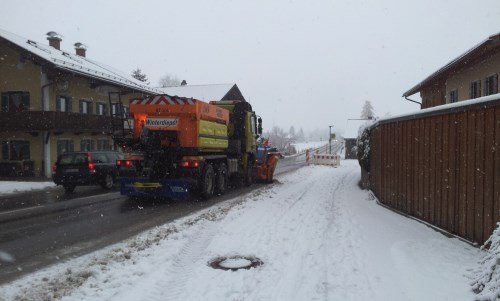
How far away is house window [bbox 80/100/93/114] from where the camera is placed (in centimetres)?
2766

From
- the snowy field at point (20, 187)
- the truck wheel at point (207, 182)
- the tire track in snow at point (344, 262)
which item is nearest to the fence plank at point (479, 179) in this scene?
the tire track in snow at point (344, 262)

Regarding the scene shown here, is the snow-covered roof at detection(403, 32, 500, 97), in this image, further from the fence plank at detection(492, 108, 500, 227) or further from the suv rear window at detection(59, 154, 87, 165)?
the suv rear window at detection(59, 154, 87, 165)

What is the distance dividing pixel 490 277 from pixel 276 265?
2.43 meters

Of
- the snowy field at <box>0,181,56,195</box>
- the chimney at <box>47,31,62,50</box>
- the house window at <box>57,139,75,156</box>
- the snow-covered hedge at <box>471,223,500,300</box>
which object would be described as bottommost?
the snowy field at <box>0,181,56,195</box>

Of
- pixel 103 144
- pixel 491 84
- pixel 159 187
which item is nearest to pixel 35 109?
pixel 103 144

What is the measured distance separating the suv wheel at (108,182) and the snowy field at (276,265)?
28.4 feet

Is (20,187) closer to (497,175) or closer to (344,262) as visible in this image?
(344,262)

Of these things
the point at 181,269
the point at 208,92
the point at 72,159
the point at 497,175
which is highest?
the point at 208,92

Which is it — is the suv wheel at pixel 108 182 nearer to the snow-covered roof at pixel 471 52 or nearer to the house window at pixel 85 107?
the house window at pixel 85 107

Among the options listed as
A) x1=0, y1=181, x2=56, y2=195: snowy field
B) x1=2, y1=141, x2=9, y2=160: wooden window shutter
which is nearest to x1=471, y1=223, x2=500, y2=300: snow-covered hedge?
x1=0, y1=181, x2=56, y2=195: snowy field

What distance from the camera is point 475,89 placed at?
1579 centimetres

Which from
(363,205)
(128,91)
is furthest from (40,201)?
(128,91)

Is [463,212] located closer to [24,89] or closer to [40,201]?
[40,201]

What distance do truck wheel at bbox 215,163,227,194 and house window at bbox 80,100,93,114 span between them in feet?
57.3
